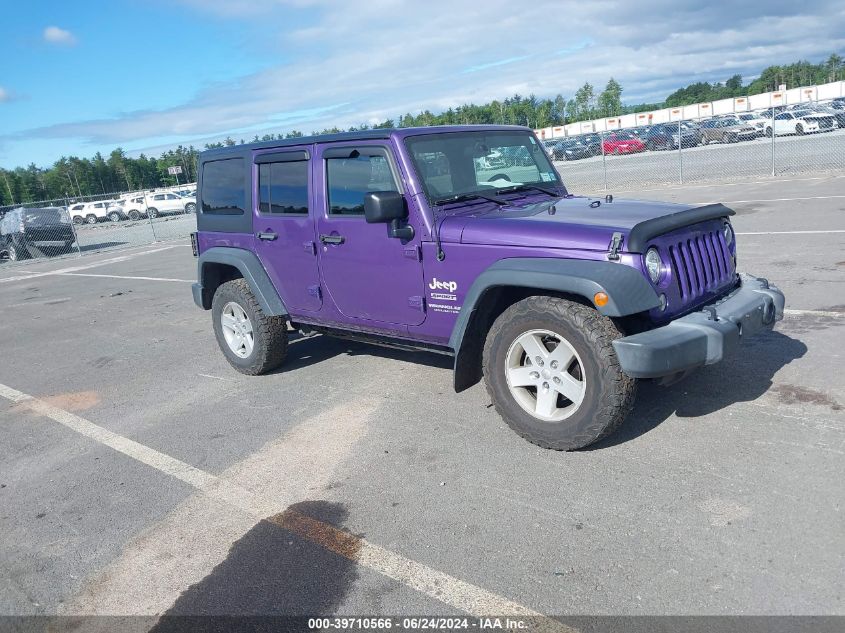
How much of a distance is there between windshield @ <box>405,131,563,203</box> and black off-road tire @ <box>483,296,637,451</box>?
1109 millimetres

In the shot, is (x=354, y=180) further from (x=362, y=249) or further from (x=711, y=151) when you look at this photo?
(x=711, y=151)

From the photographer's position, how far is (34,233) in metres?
20.8

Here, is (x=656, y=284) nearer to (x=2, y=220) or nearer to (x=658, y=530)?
(x=658, y=530)

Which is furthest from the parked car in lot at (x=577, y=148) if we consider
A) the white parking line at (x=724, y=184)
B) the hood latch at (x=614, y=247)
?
the hood latch at (x=614, y=247)

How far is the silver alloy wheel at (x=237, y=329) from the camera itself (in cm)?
614

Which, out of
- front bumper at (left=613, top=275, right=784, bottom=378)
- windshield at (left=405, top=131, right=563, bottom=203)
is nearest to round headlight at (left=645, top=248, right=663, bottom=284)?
front bumper at (left=613, top=275, right=784, bottom=378)

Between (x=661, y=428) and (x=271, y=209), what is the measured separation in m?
3.43

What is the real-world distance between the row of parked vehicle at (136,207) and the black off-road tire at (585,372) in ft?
113

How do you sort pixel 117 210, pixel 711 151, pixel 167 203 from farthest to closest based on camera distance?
1. pixel 117 210
2. pixel 167 203
3. pixel 711 151

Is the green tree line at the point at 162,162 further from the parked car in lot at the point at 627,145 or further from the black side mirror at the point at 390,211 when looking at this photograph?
the black side mirror at the point at 390,211

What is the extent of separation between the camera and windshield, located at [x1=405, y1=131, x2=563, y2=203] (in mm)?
4703

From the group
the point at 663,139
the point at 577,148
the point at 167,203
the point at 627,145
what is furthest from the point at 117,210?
the point at 663,139

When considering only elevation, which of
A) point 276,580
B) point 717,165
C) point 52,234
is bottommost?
point 276,580

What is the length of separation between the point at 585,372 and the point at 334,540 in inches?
63.6
